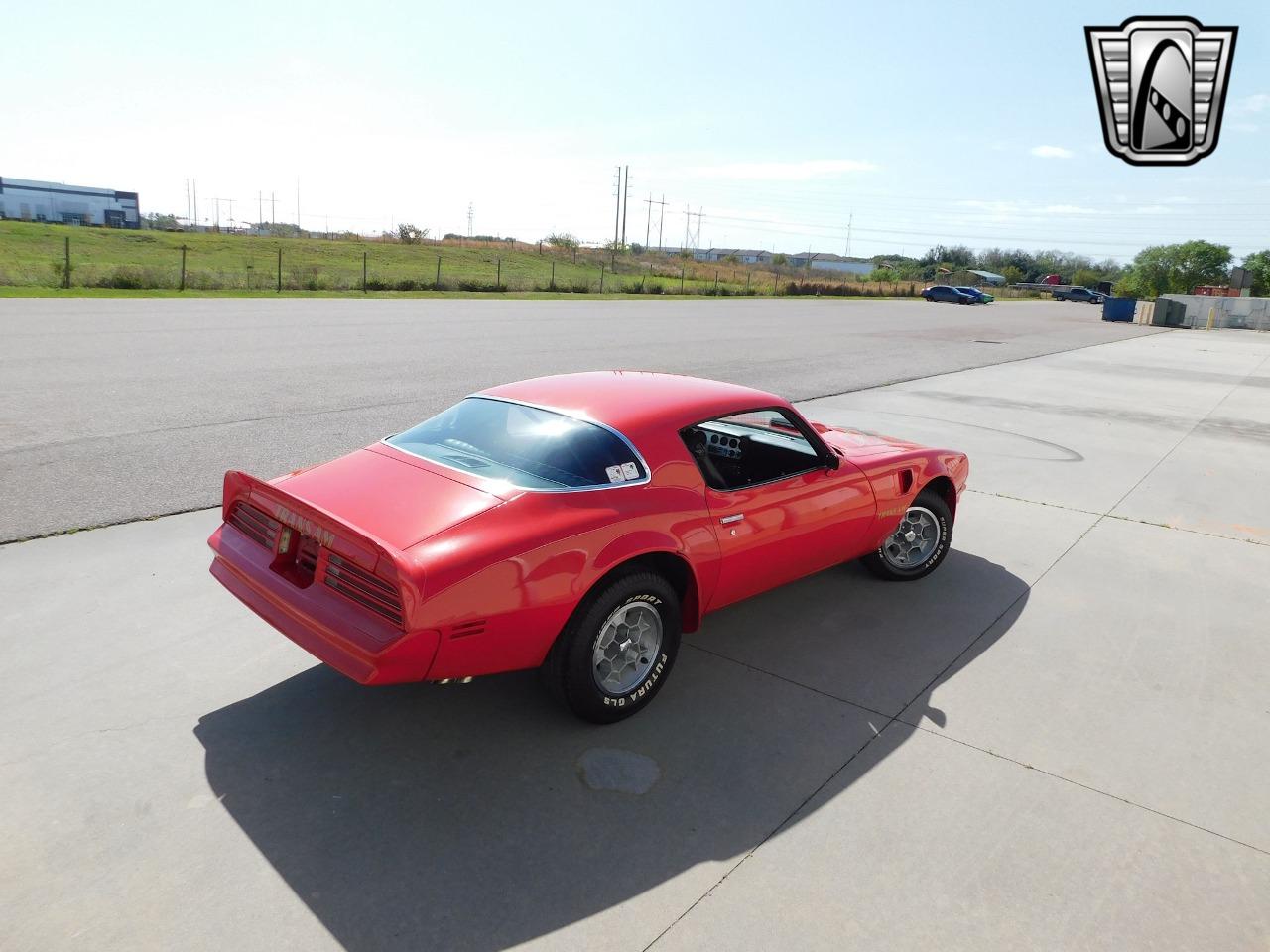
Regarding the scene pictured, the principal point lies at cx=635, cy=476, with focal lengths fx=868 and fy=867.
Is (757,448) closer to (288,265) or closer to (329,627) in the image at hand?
(329,627)

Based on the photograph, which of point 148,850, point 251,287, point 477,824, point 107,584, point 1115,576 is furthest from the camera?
point 251,287

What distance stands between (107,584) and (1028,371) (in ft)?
55.5

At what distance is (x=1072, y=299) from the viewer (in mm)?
74312

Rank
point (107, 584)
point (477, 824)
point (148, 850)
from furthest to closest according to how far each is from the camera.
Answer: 1. point (107, 584)
2. point (477, 824)
3. point (148, 850)

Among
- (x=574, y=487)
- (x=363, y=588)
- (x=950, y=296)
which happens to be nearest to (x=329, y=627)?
(x=363, y=588)

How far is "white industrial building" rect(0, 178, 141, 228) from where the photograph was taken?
112 meters

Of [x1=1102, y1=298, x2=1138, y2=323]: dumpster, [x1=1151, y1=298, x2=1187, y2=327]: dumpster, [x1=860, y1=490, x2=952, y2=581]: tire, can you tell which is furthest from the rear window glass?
[x1=1102, y1=298, x2=1138, y2=323]: dumpster

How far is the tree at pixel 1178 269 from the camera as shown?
125625mm

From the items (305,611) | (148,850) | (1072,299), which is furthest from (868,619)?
(1072,299)

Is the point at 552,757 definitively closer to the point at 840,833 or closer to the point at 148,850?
the point at 840,833

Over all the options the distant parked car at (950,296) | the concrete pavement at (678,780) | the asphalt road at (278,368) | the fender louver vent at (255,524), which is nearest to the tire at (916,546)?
the concrete pavement at (678,780)

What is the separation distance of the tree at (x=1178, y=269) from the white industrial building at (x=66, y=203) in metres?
138

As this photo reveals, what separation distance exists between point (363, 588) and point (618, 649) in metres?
1.09

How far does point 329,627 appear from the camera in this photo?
10.4 ft
